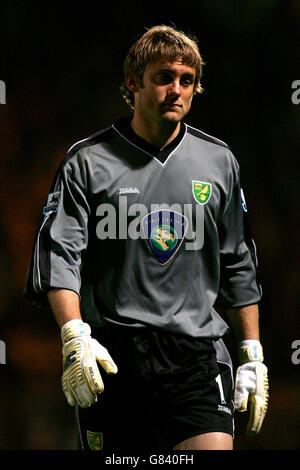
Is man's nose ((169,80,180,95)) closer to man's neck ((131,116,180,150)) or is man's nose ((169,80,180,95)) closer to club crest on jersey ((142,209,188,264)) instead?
man's neck ((131,116,180,150))

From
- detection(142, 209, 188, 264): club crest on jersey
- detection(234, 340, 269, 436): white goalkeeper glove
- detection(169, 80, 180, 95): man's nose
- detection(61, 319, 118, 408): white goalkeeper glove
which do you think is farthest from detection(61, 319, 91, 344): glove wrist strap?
detection(169, 80, 180, 95): man's nose

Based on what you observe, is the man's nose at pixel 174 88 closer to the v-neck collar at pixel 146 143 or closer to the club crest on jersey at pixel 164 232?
the v-neck collar at pixel 146 143

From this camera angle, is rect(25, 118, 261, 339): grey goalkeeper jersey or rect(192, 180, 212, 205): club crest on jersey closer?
rect(25, 118, 261, 339): grey goalkeeper jersey

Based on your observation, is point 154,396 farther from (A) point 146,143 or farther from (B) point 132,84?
(B) point 132,84

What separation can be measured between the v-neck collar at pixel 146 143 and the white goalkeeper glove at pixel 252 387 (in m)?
0.63

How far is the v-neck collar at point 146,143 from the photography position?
2896mm

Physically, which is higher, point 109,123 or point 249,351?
point 109,123

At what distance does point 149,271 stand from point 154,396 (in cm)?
35

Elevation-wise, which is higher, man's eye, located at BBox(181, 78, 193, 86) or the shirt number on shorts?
man's eye, located at BBox(181, 78, 193, 86)

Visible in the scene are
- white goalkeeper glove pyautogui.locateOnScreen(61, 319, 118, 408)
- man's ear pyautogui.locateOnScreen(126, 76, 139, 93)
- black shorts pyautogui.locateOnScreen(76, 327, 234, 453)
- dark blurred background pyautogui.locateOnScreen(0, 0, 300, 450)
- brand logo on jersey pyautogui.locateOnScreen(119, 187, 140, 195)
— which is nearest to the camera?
white goalkeeper glove pyautogui.locateOnScreen(61, 319, 118, 408)

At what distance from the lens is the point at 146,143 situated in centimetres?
291

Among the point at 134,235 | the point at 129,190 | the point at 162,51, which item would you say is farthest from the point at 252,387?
the point at 162,51

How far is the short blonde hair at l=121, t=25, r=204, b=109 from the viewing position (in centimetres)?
285

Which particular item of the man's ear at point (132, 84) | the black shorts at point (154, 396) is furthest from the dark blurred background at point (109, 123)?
the black shorts at point (154, 396)
